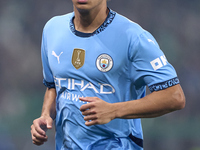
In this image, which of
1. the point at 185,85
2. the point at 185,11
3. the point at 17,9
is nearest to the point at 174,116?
the point at 185,85

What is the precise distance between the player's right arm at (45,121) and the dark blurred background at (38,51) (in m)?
2.78

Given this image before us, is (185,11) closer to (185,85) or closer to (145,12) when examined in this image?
(145,12)

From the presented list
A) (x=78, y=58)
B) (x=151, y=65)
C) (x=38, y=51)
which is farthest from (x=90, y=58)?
(x=38, y=51)

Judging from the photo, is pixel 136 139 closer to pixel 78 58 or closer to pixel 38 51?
pixel 78 58

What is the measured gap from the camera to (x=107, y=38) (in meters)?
2.26

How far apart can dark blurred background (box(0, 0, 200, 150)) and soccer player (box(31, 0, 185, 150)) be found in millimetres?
3016

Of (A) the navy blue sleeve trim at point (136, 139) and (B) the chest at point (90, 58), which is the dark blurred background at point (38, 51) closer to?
(A) the navy blue sleeve trim at point (136, 139)

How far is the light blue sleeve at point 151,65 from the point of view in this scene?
2.14 meters

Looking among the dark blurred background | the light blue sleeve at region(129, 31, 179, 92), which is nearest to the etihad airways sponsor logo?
the light blue sleeve at region(129, 31, 179, 92)

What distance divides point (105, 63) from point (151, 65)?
25 centimetres

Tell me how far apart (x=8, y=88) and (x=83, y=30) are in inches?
129

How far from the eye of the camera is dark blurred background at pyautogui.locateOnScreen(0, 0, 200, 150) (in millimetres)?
5348

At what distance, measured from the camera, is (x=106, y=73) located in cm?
222

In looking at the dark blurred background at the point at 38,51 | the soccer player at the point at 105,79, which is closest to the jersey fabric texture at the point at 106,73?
the soccer player at the point at 105,79
